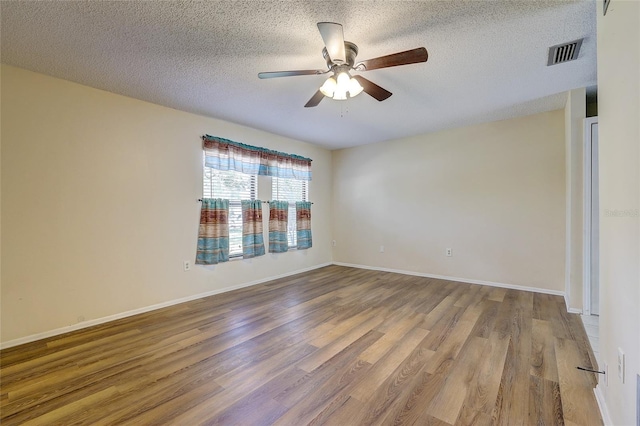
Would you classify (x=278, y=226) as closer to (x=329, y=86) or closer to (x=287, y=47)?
(x=329, y=86)

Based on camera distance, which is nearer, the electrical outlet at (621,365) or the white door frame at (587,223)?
the electrical outlet at (621,365)

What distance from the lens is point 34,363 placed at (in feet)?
6.82

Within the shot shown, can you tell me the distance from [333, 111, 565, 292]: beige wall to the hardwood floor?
858mm

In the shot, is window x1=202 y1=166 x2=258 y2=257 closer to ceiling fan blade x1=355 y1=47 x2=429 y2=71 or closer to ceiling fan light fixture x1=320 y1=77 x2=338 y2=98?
ceiling fan light fixture x1=320 y1=77 x2=338 y2=98

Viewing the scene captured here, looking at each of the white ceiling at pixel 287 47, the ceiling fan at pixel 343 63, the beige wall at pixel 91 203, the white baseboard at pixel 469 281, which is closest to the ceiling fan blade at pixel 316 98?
the ceiling fan at pixel 343 63

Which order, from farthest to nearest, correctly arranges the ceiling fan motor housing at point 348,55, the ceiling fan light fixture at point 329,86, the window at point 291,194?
the window at point 291,194
the ceiling fan light fixture at point 329,86
the ceiling fan motor housing at point 348,55

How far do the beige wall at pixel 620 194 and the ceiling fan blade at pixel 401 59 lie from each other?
2.88 ft

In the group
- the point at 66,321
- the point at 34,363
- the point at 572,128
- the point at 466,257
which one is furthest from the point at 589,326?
the point at 66,321

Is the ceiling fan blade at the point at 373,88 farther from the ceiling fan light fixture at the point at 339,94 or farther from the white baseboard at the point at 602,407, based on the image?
the white baseboard at the point at 602,407

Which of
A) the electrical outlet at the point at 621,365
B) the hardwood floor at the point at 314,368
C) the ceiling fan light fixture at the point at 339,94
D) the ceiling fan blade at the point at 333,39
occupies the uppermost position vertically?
the ceiling fan blade at the point at 333,39

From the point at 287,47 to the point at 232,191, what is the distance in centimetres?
238

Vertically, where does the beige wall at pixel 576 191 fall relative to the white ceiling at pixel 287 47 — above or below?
below

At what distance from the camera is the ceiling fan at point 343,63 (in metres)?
1.71

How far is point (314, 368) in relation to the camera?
78.1 inches
